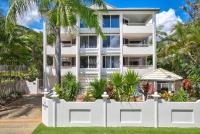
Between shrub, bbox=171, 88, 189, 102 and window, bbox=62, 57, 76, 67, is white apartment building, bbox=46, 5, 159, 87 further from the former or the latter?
shrub, bbox=171, 88, 189, 102

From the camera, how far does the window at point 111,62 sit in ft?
159

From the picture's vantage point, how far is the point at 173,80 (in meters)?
31.0

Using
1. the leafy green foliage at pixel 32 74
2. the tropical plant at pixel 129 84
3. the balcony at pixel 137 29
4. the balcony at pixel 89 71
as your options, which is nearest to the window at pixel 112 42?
→ the balcony at pixel 137 29

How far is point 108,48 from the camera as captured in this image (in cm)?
4838

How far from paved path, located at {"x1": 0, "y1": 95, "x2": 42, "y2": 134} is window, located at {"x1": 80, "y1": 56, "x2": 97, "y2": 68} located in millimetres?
21368

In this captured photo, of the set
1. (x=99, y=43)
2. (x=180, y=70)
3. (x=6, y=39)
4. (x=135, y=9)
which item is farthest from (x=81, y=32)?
(x=6, y=39)

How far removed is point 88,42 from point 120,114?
1180 inches

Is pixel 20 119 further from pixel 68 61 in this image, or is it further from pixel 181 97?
pixel 68 61

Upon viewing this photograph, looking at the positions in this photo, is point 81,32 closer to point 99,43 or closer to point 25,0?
point 99,43

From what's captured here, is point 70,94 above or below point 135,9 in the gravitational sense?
below

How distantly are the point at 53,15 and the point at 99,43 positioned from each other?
24598mm

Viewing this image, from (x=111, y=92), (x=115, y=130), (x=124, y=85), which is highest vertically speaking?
(x=124, y=85)

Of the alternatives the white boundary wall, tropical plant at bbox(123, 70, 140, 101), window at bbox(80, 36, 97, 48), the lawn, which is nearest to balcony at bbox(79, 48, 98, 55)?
window at bbox(80, 36, 97, 48)

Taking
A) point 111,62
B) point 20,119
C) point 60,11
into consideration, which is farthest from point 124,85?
point 111,62
